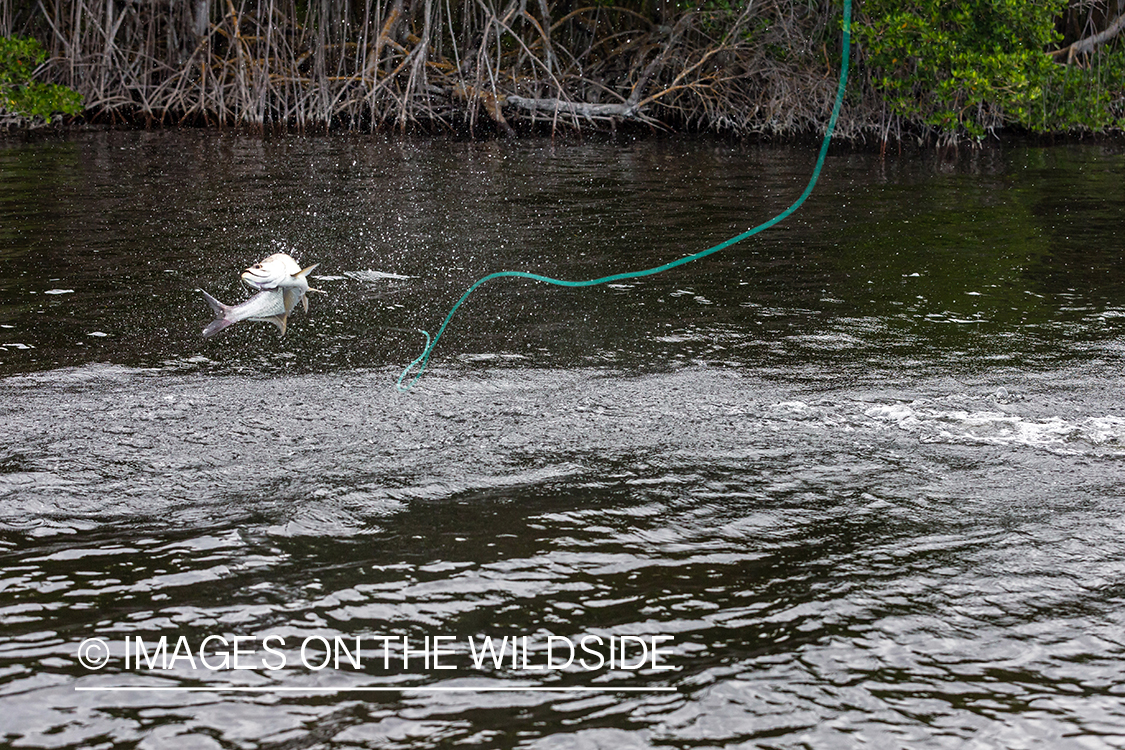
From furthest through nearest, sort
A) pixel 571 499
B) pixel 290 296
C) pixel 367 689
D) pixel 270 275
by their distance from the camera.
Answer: pixel 290 296 → pixel 270 275 → pixel 571 499 → pixel 367 689

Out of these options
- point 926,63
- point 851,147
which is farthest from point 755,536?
point 851,147

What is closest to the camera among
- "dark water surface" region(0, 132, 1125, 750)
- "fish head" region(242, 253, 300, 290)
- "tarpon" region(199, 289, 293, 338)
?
"dark water surface" region(0, 132, 1125, 750)

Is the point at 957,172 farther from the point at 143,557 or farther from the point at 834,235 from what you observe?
the point at 143,557

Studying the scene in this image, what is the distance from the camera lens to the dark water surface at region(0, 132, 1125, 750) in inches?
144

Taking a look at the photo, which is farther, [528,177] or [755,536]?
[528,177]

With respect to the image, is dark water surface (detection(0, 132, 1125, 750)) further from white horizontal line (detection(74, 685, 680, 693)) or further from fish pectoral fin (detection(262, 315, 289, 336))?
fish pectoral fin (detection(262, 315, 289, 336))

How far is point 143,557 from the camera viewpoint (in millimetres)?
4453

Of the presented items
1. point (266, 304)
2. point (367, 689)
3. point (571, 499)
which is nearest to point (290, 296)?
point (266, 304)

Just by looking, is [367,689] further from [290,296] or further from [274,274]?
[290,296]

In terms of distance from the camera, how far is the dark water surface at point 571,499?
3652 millimetres

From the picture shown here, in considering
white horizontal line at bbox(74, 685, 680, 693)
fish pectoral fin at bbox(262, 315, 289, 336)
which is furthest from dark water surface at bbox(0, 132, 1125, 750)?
fish pectoral fin at bbox(262, 315, 289, 336)

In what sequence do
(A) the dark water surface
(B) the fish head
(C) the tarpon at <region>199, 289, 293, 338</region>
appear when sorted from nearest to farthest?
(A) the dark water surface
(B) the fish head
(C) the tarpon at <region>199, 289, 293, 338</region>

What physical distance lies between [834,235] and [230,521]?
25.6 feet

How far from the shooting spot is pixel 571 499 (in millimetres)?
5043
